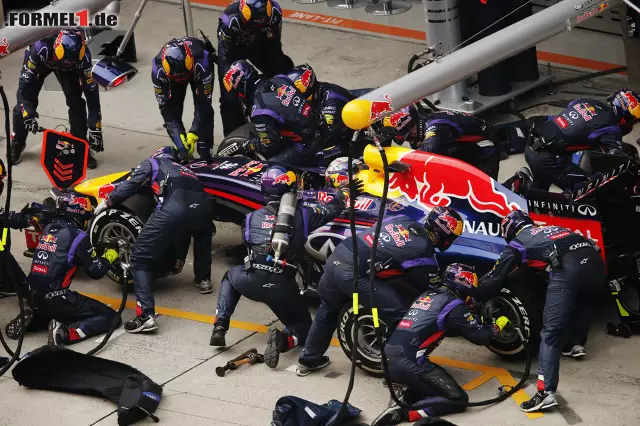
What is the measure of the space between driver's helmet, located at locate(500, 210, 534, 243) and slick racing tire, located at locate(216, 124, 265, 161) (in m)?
3.51

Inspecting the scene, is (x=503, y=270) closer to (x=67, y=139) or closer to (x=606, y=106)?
(x=606, y=106)

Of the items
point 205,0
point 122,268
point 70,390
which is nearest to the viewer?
point 70,390

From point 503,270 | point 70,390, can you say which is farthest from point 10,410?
point 503,270

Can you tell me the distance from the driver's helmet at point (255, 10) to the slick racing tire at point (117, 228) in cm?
304

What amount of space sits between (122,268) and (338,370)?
2553mm

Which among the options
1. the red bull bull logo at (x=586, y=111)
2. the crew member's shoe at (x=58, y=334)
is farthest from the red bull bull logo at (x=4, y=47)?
the red bull bull logo at (x=586, y=111)

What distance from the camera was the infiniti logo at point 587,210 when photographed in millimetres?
10797

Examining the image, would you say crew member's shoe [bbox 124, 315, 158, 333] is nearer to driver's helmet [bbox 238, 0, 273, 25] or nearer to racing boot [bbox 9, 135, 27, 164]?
driver's helmet [bbox 238, 0, 273, 25]

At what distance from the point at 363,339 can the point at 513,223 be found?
1499 mm

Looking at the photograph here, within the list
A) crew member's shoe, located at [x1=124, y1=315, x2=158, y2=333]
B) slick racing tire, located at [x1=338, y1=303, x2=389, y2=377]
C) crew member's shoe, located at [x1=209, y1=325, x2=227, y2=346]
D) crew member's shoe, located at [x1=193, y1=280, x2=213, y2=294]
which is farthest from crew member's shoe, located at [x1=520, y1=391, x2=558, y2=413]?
crew member's shoe, located at [x1=193, y1=280, x2=213, y2=294]

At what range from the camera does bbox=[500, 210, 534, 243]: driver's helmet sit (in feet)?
33.9

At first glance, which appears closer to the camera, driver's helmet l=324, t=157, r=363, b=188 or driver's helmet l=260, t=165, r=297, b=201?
driver's helmet l=260, t=165, r=297, b=201

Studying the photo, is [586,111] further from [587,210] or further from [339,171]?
[339,171]

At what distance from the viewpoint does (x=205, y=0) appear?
19828 millimetres
